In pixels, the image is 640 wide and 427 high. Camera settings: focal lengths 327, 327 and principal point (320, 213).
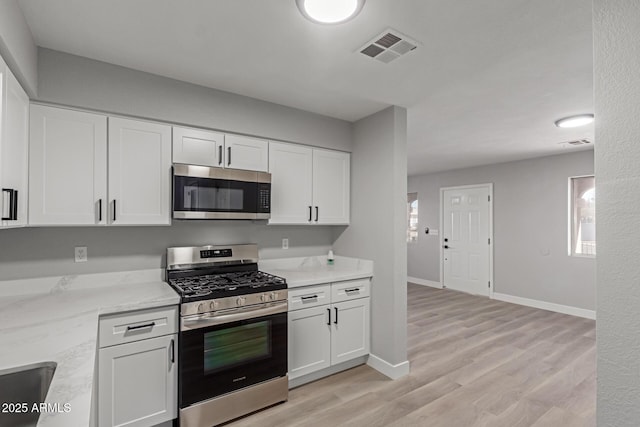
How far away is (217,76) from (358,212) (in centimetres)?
180

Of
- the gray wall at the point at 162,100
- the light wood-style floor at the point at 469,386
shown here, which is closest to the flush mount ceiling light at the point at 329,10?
the gray wall at the point at 162,100

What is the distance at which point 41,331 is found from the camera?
150cm

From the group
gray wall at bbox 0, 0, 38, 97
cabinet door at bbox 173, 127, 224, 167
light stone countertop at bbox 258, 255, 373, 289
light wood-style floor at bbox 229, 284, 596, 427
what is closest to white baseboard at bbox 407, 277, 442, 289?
light wood-style floor at bbox 229, 284, 596, 427

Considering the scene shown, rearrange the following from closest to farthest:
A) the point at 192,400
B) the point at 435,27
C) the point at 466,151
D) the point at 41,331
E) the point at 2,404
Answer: the point at 2,404, the point at 41,331, the point at 435,27, the point at 192,400, the point at 466,151

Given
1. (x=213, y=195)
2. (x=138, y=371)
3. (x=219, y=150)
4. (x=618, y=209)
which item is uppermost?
(x=219, y=150)

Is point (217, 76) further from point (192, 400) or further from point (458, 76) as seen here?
point (192, 400)

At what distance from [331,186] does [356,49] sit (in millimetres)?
1499

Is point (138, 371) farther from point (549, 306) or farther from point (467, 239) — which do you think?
point (467, 239)

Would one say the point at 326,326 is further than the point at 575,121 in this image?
No

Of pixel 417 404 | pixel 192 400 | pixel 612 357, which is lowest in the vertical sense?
pixel 417 404

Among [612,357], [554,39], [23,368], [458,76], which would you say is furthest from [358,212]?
[23,368]

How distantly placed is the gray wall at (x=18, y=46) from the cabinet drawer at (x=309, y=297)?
215 cm

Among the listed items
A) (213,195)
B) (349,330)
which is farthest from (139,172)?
(349,330)

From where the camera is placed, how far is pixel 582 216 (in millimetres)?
4941
